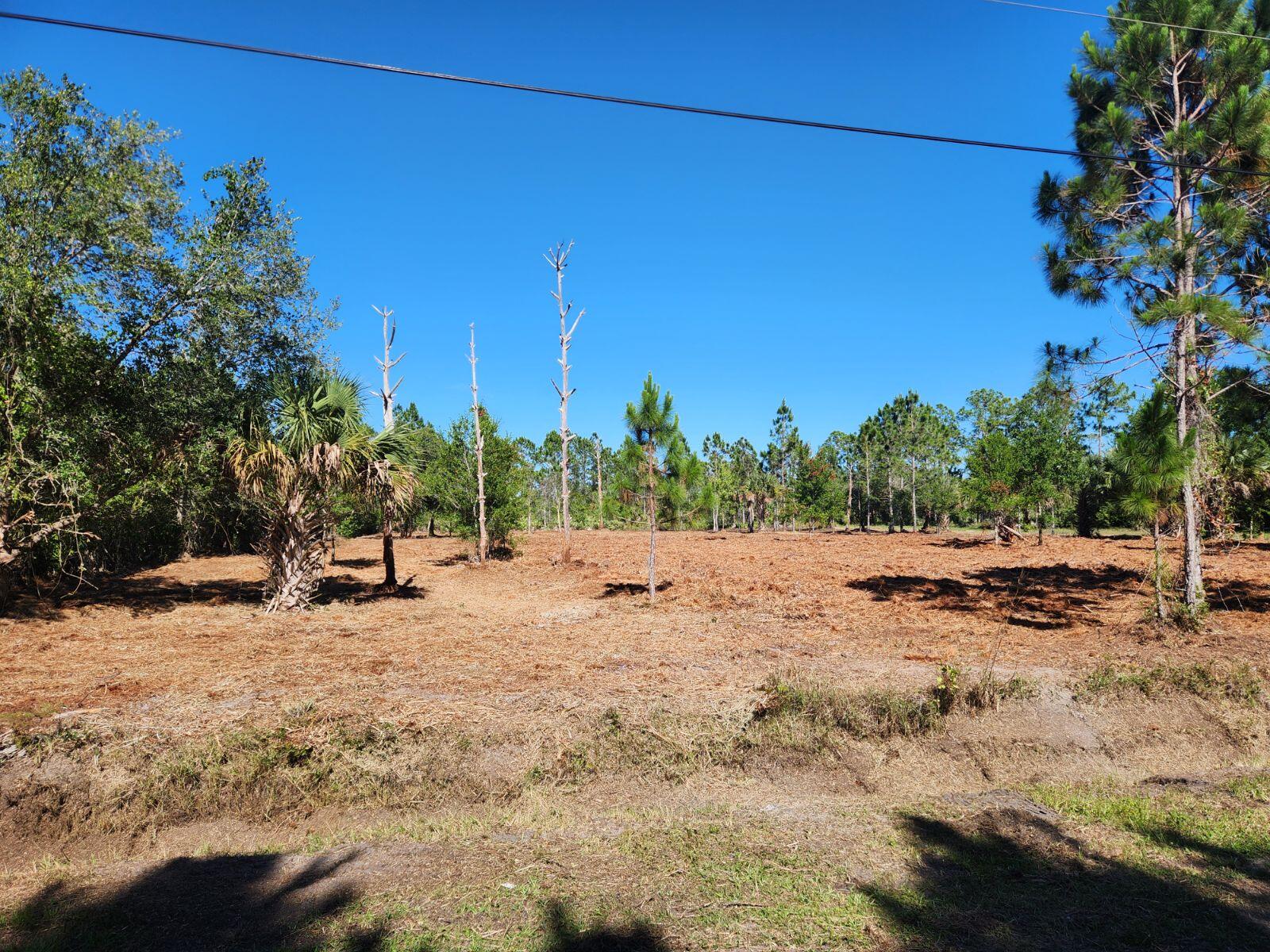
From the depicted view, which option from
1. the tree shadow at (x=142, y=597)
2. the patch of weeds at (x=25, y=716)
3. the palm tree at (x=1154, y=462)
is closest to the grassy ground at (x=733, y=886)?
the patch of weeds at (x=25, y=716)

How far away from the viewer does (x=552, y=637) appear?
11133 millimetres

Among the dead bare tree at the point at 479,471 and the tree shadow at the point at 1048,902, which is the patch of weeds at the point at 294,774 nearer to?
the tree shadow at the point at 1048,902

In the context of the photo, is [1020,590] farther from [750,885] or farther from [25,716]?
[25,716]

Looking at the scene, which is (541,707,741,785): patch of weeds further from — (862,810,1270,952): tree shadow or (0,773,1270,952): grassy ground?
(862,810,1270,952): tree shadow

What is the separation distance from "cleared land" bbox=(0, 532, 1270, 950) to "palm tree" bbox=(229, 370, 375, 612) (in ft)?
5.59

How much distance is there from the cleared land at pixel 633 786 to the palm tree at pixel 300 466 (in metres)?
1.70

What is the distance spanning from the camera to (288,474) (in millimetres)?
11789

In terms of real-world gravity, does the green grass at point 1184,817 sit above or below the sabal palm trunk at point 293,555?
below

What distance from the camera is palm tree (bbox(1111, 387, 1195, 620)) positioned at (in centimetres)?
940

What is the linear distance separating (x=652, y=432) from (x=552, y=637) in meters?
5.96

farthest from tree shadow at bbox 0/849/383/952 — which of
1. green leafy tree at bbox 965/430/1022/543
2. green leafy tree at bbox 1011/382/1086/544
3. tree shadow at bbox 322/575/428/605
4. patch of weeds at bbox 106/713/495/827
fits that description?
green leafy tree at bbox 965/430/1022/543

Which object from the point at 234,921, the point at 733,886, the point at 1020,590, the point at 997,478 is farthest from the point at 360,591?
the point at 997,478

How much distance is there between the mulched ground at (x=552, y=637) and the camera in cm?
716

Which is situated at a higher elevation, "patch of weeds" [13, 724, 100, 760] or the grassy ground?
"patch of weeds" [13, 724, 100, 760]
